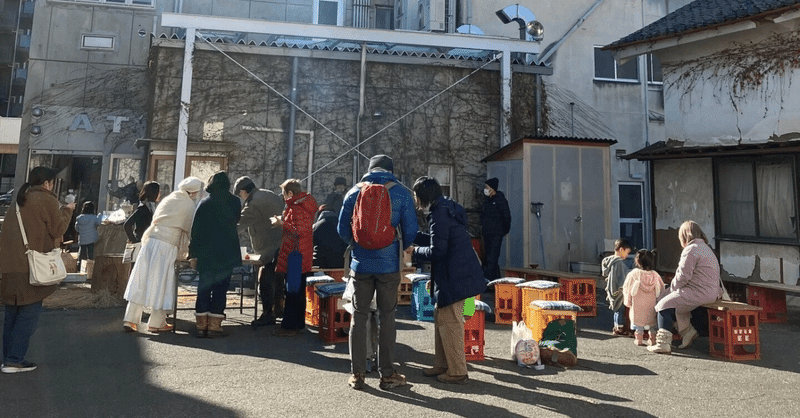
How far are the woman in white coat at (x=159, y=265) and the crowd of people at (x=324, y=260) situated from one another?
12 mm

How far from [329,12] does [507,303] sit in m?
13.0

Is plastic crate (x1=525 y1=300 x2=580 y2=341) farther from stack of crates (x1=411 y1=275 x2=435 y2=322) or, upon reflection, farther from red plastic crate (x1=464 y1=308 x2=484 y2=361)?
stack of crates (x1=411 y1=275 x2=435 y2=322)

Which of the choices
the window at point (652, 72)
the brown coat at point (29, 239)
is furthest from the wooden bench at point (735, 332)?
the window at point (652, 72)

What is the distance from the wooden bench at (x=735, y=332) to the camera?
16.1 ft

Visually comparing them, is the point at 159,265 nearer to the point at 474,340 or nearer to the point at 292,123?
the point at 474,340

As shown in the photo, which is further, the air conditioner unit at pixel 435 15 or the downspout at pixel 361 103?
the air conditioner unit at pixel 435 15

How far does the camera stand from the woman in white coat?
18.1 feet

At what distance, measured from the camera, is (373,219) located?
3.74m

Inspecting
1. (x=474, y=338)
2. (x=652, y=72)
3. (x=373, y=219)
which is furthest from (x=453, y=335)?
(x=652, y=72)

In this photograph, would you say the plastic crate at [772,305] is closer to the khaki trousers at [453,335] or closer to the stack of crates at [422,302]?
the stack of crates at [422,302]

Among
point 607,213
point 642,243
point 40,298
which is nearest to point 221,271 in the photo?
point 40,298

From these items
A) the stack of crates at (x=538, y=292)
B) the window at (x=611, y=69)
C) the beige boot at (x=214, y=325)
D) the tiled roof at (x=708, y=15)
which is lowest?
the beige boot at (x=214, y=325)

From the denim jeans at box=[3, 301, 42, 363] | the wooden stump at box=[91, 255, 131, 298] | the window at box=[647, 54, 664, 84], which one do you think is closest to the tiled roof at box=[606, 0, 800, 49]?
the window at box=[647, 54, 664, 84]

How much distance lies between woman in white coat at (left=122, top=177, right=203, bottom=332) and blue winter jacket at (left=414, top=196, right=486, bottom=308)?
314cm
